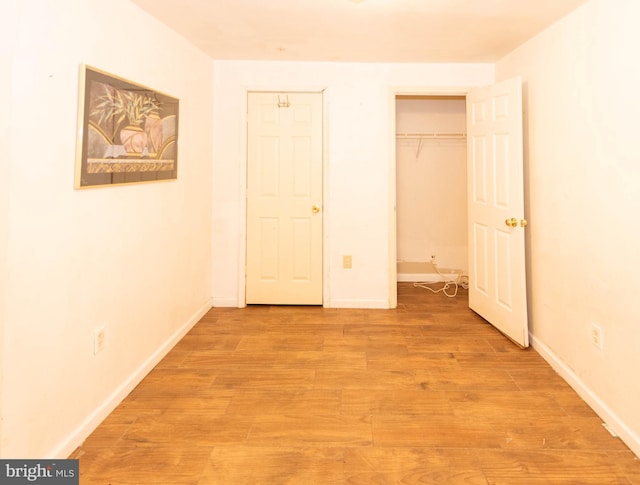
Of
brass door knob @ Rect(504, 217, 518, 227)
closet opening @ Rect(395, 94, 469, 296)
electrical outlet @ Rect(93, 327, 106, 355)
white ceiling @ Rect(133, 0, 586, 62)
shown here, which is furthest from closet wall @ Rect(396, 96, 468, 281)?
electrical outlet @ Rect(93, 327, 106, 355)

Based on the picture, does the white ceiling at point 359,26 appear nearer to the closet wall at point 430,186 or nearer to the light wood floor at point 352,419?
the closet wall at point 430,186

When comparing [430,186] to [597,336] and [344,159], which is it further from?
[597,336]

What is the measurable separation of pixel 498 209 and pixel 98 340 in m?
2.91

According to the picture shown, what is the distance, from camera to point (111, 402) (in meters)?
2.13

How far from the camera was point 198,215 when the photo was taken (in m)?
3.50

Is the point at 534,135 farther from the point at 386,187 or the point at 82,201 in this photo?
the point at 82,201

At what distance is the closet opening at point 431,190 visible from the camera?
16.1 feet

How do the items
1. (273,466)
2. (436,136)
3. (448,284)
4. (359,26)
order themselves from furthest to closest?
(436,136) < (448,284) < (359,26) < (273,466)

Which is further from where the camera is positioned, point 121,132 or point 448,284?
point 448,284

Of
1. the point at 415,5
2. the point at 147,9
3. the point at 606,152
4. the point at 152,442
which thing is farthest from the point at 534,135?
the point at 152,442

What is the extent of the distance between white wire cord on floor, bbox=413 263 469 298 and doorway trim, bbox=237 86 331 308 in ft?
4.69

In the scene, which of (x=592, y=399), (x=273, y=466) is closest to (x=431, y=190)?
(x=592, y=399)

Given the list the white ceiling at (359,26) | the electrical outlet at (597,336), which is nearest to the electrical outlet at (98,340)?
the white ceiling at (359,26)

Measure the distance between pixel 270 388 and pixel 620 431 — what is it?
1802mm
